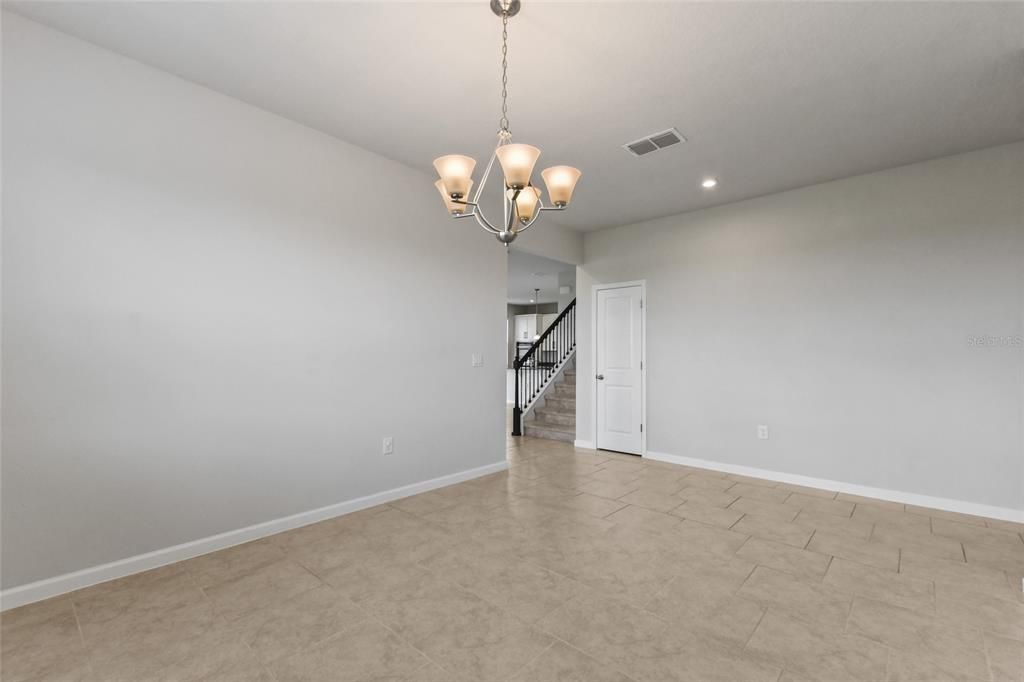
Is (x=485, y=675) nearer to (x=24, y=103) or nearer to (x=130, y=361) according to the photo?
(x=130, y=361)

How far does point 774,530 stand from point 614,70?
331 centimetres

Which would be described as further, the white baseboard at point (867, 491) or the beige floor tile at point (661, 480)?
the beige floor tile at point (661, 480)

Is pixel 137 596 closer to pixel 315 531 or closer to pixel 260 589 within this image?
pixel 260 589

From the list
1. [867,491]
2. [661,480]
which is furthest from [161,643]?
[867,491]

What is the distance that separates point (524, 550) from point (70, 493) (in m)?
2.55

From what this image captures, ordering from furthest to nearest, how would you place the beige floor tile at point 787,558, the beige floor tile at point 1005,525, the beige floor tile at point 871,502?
the beige floor tile at point 871,502, the beige floor tile at point 1005,525, the beige floor tile at point 787,558

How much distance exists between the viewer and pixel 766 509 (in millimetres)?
3699

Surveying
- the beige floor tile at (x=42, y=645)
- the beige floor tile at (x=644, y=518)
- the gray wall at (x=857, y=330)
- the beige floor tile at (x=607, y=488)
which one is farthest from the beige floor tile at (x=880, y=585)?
the beige floor tile at (x=42, y=645)

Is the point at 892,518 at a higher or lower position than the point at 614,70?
lower

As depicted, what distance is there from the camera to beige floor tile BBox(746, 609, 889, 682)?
1792 mm

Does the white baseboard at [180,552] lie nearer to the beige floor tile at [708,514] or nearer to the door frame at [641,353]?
the beige floor tile at [708,514]

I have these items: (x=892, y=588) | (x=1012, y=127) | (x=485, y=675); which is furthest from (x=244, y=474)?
(x=1012, y=127)

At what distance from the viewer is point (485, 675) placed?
→ 70.0 inches

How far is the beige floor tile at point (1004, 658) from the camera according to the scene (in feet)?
5.82
